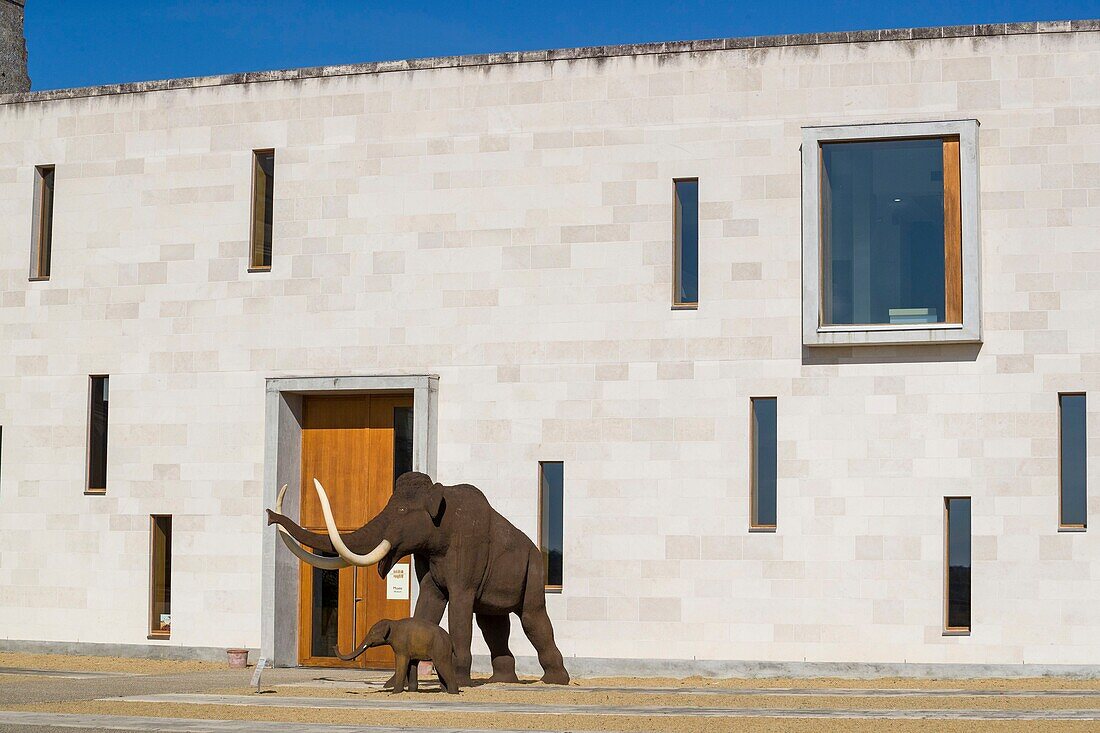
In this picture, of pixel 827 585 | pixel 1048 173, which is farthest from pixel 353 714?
pixel 1048 173

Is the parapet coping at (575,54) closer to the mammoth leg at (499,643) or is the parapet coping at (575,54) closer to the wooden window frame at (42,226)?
the wooden window frame at (42,226)

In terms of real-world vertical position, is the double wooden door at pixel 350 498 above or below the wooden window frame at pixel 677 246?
below

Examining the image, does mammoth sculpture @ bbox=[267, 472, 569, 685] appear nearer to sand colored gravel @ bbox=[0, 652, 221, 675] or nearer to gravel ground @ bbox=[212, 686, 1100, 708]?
gravel ground @ bbox=[212, 686, 1100, 708]

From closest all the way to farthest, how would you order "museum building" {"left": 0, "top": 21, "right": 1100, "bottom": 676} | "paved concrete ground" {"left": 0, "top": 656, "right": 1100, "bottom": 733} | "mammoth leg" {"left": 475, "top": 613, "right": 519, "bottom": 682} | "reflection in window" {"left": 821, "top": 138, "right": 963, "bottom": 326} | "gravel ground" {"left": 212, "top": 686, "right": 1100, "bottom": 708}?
"paved concrete ground" {"left": 0, "top": 656, "right": 1100, "bottom": 733} → "gravel ground" {"left": 212, "top": 686, "right": 1100, "bottom": 708} → "mammoth leg" {"left": 475, "top": 613, "right": 519, "bottom": 682} → "museum building" {"left": 0, "top": 21, "right": 1100, "bottom": 676} → "reflection in window" {"left": 821, "top": 138, "right": 963, "bottom": 326}

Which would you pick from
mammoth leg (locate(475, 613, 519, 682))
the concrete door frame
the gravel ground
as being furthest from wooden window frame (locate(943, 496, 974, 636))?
the concrete door frame

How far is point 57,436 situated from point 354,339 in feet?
15.7

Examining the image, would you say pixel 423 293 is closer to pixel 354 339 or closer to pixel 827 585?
pixel 354 339

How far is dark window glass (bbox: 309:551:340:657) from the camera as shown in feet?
72.0

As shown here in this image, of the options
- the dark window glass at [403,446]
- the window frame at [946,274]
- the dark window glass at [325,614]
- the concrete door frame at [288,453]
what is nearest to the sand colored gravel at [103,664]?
the concrete door frame at [288,453]

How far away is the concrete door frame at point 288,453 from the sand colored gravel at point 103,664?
936 mm

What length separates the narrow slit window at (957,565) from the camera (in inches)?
759

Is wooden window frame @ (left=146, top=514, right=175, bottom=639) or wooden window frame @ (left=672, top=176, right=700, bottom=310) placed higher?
wooden window frame @ (left=672, top=176, right=700, bottom=310)

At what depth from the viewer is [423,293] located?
847 inches

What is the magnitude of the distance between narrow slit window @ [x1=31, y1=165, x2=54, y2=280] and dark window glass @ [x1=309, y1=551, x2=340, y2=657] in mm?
6176
